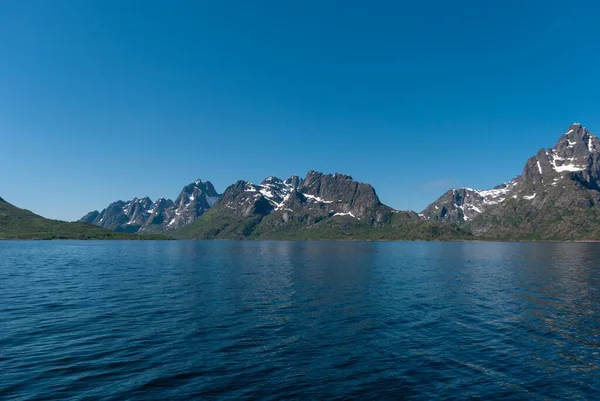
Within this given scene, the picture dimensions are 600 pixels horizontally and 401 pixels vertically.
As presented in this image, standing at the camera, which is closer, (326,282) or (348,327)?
(348,327)

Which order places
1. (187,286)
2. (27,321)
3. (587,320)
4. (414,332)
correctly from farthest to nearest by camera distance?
(187,286) < (587,320) < (27,321) < (414,332)

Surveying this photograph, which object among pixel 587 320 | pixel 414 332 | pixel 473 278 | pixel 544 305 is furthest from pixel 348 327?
pixel 473 278

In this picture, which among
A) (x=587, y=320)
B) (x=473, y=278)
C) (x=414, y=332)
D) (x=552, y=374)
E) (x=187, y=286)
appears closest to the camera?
(x=552, y=374)

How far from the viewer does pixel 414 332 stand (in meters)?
39.9

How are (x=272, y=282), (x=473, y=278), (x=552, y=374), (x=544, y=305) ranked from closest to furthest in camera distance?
(x=552, y=374) → (x=544, y=305) → (x=272, y=282) → (x=473, y=278)

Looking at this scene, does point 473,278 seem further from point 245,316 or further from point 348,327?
point 245,316

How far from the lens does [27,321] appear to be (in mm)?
42562

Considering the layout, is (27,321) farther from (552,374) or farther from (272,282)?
(552,374)

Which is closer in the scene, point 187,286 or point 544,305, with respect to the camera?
point 544,305

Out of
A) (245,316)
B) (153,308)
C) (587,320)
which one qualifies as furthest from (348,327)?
(587,320)

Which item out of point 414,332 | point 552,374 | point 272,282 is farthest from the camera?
point 272,282

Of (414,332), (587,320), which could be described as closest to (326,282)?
(414,332)

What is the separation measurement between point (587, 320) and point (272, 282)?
5772 cm

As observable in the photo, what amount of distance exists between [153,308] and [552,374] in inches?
1928
